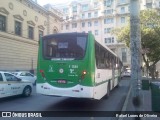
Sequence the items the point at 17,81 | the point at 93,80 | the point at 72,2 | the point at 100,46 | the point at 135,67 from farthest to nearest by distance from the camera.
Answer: the point at 72,2 < the point at 17,81 < the point at 100,46 < the point at 93,80 < the point at 135,67

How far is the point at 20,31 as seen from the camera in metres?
35.6

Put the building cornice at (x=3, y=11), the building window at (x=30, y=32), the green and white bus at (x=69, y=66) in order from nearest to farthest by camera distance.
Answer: the green and white bus at (x=69, y=66) → the building cornice at (x=3, y=11) → the building window at (x=30, y=32)

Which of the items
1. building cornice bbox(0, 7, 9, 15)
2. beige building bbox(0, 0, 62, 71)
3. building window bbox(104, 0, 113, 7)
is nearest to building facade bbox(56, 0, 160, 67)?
building window bbox(104, 0, 113, 7)

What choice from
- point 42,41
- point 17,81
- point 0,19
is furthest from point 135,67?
point 0,19

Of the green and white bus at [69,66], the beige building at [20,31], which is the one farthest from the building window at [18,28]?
the green and white bus at [69,66]

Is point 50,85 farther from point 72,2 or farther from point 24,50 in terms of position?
point 72,2

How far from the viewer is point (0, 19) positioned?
31.2m

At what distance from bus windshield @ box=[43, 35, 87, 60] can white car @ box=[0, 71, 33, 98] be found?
Result: 10.2 feet

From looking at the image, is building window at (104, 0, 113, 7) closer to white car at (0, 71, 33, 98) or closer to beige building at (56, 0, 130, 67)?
beige building at (56, 0, 130, 67)

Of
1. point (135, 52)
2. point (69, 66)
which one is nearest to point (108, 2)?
point (69, 66)

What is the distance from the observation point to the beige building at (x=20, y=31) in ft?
103

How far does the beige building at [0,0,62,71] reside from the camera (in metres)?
31.5

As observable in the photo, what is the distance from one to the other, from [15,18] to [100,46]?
1000 inches

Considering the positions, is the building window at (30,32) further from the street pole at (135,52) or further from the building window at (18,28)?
the street pole at (135,52)
